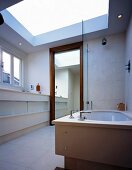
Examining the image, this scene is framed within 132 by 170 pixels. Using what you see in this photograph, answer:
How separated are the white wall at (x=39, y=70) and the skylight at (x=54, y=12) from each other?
0.92 m

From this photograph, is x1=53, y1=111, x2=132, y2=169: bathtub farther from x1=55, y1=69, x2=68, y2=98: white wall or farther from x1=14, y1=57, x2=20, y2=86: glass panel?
x1=55, y1=69, x2=68, y2=98: white wall

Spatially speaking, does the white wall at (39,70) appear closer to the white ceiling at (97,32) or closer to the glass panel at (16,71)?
the white ceiling at (97,32)

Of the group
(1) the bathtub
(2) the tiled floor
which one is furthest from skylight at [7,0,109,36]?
(2) the tiled floor

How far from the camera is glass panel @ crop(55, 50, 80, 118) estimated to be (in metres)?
4.73

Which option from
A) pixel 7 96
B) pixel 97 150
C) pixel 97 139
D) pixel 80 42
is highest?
pixel 80 42

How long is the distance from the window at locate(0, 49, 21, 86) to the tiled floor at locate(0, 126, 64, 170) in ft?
5.61

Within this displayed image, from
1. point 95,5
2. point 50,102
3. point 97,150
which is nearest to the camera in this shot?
point 97,150

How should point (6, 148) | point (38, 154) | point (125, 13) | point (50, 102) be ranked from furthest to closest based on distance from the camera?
point (50, 102) → point (125, 13) → point (6, 148) → point (38, 154)

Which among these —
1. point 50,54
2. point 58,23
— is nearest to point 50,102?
point 50,54

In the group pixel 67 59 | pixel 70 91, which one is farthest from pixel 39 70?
pixel 70 91

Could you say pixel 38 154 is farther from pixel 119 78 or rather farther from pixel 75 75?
pixel 75 75

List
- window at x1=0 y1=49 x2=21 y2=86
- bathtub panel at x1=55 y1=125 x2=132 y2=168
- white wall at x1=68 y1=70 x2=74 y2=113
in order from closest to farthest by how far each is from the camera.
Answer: bathtub panel at x1=55 y1=125 x2=132 y2=168, window at x1=0 y1=49 x2=21 y2=86, white wall at x1=68 y1=70 x2=74 y2=113

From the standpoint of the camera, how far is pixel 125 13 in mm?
2271

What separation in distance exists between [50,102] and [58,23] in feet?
7.52
